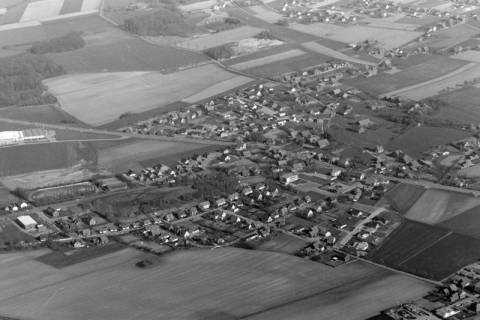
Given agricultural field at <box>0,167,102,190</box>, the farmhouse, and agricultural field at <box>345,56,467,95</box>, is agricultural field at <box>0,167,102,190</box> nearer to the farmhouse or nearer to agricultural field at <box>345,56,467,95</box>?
the farmhouse

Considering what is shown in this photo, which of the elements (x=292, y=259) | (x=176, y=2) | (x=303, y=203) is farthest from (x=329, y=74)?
(x=176, y=2)

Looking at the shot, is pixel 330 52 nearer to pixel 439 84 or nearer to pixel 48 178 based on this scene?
pixel 439 84

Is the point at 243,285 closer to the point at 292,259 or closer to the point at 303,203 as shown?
the point at 292,259

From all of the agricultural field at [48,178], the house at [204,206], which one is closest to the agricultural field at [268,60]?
the agricultural field at [48,178]

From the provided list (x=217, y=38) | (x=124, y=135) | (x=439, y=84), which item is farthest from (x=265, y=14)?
(x=124, y=135)

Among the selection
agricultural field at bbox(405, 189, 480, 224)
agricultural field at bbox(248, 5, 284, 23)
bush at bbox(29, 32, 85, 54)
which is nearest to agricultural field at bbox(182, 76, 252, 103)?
bush at bbox(29, 32, 85, 54)

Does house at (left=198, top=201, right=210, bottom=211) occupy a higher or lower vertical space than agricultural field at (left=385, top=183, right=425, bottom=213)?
lower

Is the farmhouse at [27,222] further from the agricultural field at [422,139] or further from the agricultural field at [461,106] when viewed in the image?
the agricultural field at [461,106]
